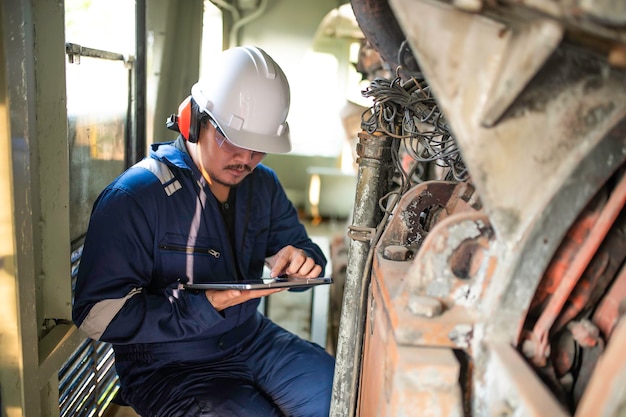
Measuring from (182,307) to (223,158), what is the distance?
1.62ft

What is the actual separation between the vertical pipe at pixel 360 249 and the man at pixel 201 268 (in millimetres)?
343

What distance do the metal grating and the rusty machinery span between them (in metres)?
1.20

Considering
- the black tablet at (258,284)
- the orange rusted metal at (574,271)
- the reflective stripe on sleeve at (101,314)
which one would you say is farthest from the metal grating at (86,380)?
the orange rusted metal at (574,271)

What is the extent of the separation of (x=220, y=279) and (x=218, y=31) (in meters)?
2.47

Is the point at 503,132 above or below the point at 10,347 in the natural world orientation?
above

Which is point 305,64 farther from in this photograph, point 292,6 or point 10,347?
point 10,347

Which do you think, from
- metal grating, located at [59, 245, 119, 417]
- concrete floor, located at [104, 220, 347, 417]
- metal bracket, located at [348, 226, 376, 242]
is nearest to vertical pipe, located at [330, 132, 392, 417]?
metal bracket, located at [348, 226, 376, 242]

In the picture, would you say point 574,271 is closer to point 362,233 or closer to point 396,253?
point 396,253

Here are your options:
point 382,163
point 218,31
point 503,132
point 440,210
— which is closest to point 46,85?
point 382,163

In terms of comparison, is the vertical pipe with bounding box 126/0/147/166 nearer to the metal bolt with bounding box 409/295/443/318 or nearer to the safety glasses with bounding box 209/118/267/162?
the safety glasses with bounding box 209/118/267/162

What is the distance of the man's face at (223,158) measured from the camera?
5.71ft

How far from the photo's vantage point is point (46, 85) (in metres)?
1.46

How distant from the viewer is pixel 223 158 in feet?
5.75

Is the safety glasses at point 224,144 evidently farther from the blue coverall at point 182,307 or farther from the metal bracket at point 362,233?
the metal bracket at point 362,233
